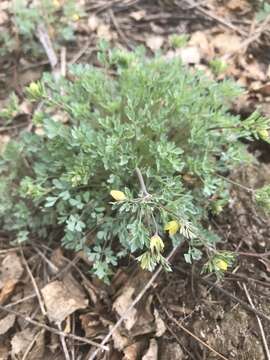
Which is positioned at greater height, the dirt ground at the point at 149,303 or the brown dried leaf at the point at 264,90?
the brown dried leaf at the point at 264,90

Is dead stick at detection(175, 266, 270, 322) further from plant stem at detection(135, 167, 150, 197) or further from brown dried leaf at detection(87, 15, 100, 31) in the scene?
brown dried leaf at detection(87, 15, 100, 31)

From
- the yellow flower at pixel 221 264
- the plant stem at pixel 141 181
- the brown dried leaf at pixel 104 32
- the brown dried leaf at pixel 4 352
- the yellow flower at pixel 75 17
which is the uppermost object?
the yellow flower at pixel 75 17

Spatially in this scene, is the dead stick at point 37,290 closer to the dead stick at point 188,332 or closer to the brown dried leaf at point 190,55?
the dead stick at point 188,332

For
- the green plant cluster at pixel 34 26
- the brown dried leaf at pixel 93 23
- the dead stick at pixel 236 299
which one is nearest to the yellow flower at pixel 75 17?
the green plant cluster at pixel 34 26

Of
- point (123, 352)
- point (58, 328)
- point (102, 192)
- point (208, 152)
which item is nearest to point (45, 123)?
point (102, 192)

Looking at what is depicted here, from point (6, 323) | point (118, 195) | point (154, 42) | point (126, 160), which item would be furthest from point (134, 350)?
point (154, 42)

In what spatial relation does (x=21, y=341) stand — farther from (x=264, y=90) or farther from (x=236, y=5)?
(x=236, y=5)

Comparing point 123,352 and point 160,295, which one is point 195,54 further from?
point 123,352

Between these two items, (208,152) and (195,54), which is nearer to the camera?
(208,152)

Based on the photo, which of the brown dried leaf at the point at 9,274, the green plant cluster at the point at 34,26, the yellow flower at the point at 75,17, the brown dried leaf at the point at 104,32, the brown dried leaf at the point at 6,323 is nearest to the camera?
the brown dried leaf at the point at 6,323
